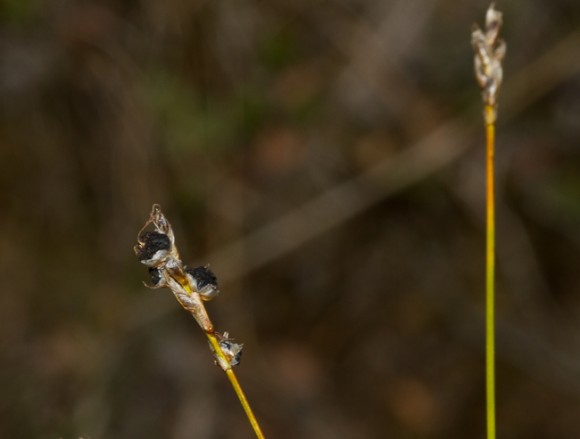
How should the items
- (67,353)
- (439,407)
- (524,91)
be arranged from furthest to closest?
(439,407) < (67,353) < (524,91)

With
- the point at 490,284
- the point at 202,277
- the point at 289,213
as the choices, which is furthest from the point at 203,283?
the point at 289,213

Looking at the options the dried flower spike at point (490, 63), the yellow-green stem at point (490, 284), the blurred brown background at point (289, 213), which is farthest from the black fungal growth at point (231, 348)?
the blurred brown background at point (289, 213)

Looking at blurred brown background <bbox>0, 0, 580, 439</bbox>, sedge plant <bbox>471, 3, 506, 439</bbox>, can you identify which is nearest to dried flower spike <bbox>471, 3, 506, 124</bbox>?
sedge plant <bbox>471, 3, 506, 439</bbox>

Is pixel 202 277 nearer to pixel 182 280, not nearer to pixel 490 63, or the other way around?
pixel 182 280

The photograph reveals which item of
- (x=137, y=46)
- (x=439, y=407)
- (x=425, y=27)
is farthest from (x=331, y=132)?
(x=439, y=407)

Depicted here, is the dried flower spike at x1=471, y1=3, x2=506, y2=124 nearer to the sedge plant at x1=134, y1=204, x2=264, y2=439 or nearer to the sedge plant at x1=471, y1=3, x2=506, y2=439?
the sedge plant at x1=471, y1=3, x2=506, y2=439

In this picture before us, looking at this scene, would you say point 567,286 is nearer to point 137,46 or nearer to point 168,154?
point 168,154
